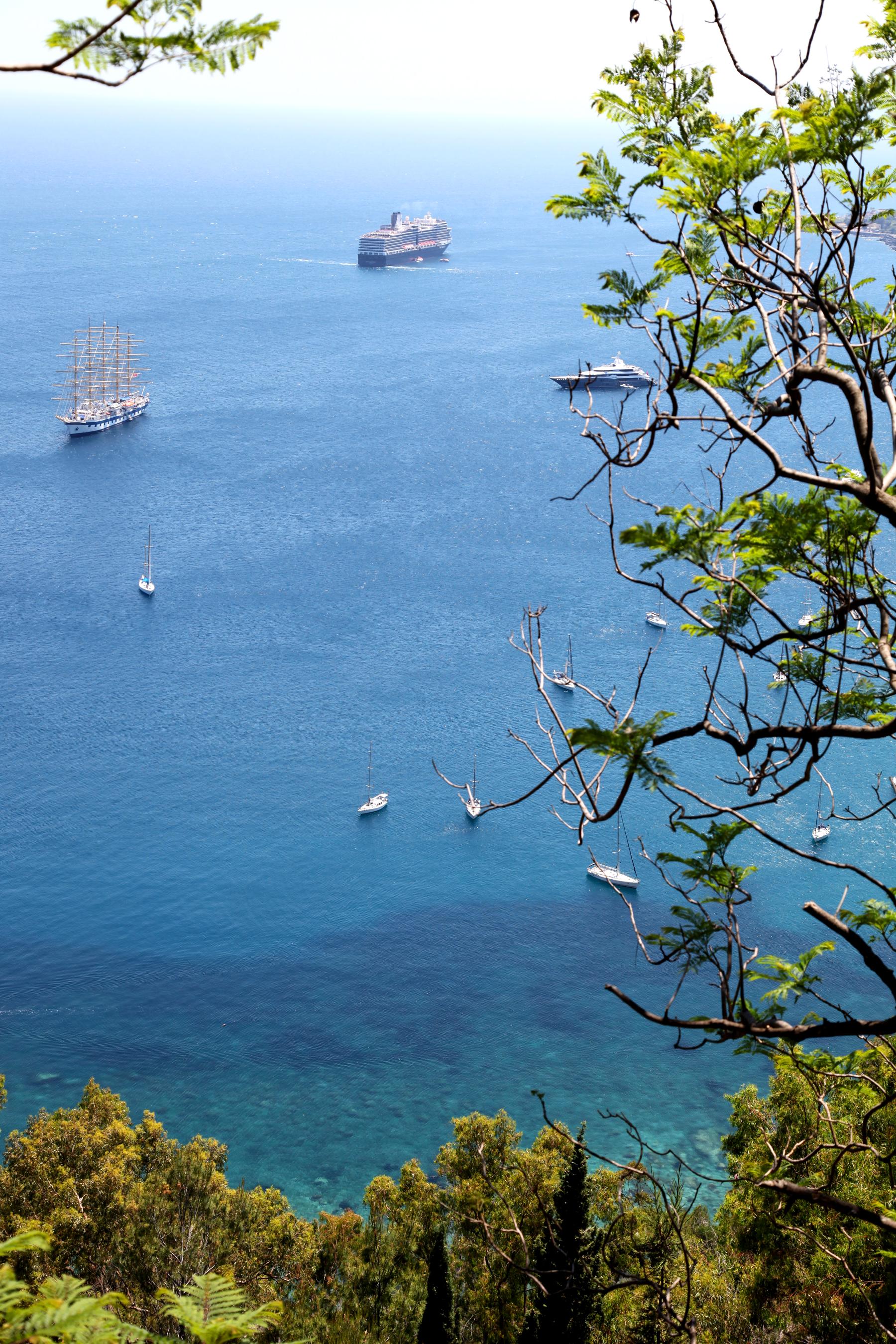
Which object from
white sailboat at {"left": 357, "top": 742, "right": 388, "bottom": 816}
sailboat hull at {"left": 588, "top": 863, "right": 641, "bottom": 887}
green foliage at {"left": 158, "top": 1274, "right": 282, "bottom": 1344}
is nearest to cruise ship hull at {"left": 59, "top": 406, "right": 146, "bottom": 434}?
white sailboat at {"left": 357, "top": 742, "right": 388, "bottom": 816}

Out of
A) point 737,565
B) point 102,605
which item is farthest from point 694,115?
point 102,605

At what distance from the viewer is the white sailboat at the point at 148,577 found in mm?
75375

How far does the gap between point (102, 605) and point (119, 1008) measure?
35060 mm

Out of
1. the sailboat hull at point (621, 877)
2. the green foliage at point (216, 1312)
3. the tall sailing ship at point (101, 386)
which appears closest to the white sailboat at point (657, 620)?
the sailboat hull at point (621, 877)

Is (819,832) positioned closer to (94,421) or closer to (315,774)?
(315,774)

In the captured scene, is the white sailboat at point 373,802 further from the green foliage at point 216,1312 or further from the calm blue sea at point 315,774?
the green foliage at point 216,1312

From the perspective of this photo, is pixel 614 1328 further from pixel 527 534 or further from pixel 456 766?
pixel 527 534

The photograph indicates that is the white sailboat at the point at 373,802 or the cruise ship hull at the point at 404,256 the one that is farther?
the cruise ship hull at the point at 404,256

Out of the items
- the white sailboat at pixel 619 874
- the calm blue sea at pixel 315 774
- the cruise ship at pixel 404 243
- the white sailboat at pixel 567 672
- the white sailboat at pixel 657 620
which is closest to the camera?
the calm blue sea at pixel 315 774

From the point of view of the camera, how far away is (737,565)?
852 centimetres

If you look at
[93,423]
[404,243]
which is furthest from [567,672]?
[404,243]

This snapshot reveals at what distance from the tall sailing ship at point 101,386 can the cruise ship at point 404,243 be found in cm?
5641

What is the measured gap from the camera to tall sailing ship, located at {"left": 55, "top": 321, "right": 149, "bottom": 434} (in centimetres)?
10225

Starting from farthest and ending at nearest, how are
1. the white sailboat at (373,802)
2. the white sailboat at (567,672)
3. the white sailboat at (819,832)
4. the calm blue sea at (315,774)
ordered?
the white sailboat at (567,672), the white sailboat at (373,802), the white sailboat at (819,832), the calm blue sea at (315,774)
